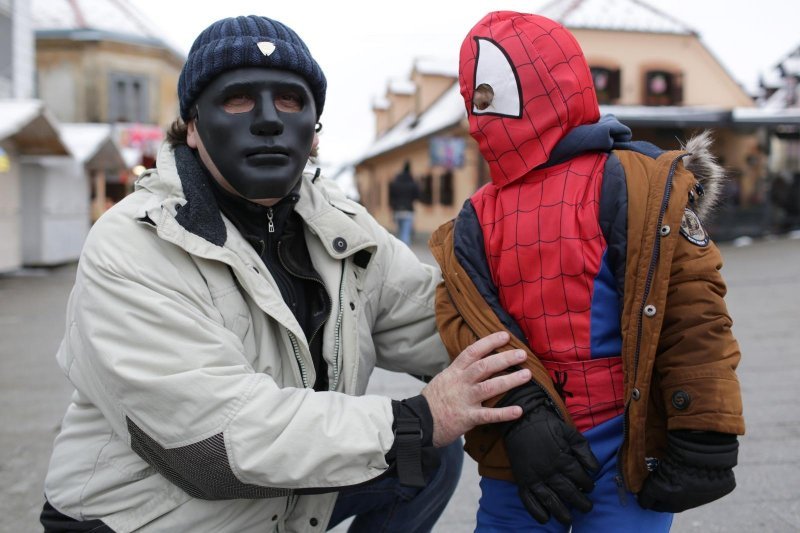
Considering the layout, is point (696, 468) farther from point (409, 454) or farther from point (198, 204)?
point (198, 204)

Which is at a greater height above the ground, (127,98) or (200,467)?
(127,98)

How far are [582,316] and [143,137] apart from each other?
23471 millimetres

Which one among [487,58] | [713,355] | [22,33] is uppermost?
[22,33]

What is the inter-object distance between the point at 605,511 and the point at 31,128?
11.8m

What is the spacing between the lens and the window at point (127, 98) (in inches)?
914

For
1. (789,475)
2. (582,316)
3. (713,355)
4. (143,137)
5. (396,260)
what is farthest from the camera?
(143,137)

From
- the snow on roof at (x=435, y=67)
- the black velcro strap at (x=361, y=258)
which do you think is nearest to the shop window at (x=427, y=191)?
the snow on roof at (x=435, y=67)

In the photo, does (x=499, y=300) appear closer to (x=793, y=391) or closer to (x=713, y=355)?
(x=713, y=355)

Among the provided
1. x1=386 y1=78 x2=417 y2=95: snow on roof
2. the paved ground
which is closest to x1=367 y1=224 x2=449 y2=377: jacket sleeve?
the paved ground

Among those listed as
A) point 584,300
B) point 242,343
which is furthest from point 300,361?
point 584,300

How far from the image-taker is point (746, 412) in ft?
13.2

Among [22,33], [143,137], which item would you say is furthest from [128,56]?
[22,33]

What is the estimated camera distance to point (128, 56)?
76.3ft

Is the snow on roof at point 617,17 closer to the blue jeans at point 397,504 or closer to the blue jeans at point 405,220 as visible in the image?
A: the blue jeans at point 405,220
